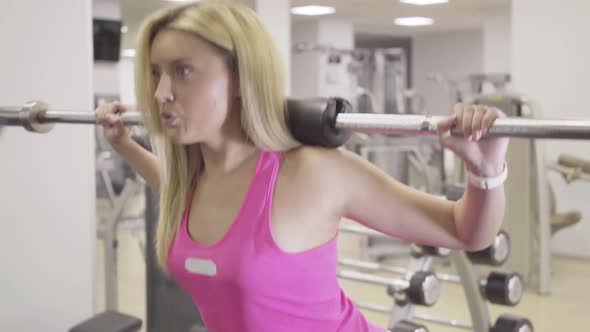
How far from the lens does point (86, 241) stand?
1.87 m

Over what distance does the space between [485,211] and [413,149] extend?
171 inches

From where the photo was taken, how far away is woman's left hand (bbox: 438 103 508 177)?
0.86 m

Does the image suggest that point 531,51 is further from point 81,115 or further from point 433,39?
point 433,39

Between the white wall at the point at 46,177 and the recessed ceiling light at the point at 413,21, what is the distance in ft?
26.1

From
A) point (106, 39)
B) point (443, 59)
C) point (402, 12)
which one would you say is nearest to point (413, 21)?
point (402, 12)

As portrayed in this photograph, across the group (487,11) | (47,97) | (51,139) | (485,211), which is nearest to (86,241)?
(51,139)

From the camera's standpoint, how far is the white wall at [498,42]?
8.34 metres

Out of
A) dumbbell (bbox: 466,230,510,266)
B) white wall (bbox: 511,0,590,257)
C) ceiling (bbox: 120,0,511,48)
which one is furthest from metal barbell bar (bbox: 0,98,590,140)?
ceiling (bbox: 120,0,511,48)

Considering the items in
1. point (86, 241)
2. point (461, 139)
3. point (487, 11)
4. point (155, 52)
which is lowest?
point (86, 241)

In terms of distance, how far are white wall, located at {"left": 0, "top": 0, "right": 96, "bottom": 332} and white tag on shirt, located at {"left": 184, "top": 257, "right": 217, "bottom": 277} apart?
0.80 metres

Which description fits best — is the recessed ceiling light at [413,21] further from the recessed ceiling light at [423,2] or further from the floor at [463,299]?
the floor at [463,299]

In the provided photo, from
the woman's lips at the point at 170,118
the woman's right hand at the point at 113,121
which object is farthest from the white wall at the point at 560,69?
the woman's lips at the point at 170,118

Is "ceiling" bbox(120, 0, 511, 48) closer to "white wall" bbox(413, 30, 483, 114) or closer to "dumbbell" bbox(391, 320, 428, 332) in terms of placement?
"white wall" bbox(413, 30, 483, 114)

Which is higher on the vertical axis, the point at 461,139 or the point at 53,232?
the point at 461,139
